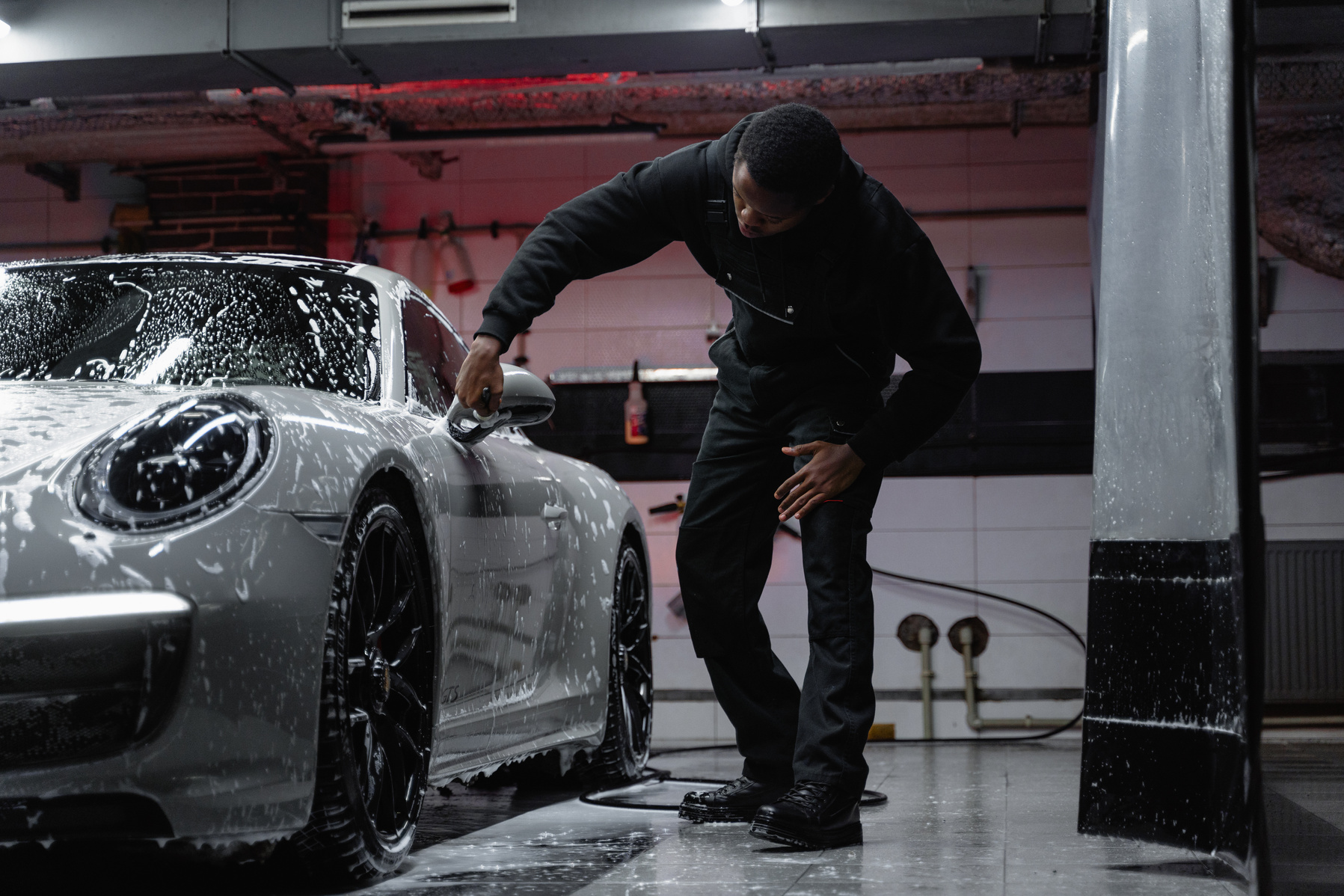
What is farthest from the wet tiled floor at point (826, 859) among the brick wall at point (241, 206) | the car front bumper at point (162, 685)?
the brick wall at point (241, 206)

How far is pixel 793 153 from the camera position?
2.37 metres

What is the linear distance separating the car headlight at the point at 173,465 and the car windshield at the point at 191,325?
0.56 metres

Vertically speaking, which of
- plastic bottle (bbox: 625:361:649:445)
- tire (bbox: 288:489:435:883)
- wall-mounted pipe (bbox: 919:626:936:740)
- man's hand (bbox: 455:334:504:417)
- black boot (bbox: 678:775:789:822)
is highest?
plastic bottle (bbox: 625:361:649:445)

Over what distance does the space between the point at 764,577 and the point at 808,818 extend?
24.7 inches

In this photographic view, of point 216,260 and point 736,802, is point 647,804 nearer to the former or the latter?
point 736,802

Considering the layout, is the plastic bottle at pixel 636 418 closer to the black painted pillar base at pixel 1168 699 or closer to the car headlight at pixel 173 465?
the black painted pillar base at pixel 1168 699

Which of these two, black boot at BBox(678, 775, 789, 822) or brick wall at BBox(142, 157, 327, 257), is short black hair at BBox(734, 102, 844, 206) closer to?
black boot at BBox(678, 775, 789, 822)

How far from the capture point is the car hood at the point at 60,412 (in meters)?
1.95

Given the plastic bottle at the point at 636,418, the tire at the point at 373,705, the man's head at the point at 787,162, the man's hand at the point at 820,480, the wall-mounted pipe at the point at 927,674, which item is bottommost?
the wall-mounted pipe at the point at 927,674

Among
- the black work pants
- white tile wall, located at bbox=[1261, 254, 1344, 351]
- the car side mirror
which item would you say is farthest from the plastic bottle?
the car side mirror

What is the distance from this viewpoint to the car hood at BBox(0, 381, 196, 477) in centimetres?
195

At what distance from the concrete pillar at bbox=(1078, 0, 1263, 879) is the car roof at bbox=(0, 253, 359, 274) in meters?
1.56

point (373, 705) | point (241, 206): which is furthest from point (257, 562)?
point (241, 206)

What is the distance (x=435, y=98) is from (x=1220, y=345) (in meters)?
4.89
